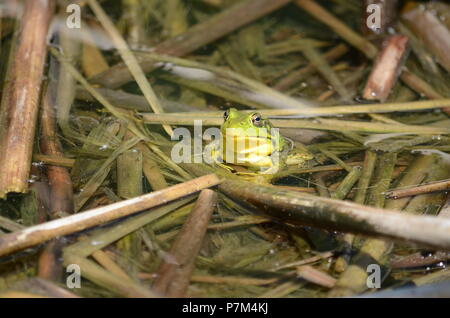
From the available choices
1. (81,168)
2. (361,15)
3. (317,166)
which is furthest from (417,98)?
(81,168)

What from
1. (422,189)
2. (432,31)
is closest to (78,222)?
(422,189)

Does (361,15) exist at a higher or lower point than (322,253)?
higher

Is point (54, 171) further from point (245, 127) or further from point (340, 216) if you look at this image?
point (340, 216)

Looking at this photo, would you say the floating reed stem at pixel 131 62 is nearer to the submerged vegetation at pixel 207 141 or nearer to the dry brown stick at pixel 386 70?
the submerged vegetation at pixel 207 141

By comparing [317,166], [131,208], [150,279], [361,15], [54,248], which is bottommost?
[150,279]

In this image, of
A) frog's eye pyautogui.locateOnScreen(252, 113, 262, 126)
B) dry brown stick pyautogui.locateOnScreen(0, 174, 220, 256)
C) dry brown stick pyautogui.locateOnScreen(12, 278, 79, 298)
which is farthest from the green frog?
dry brown stick pyautogui.locateOnScreen(12, 278, 79, 298)

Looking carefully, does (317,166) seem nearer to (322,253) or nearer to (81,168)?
(322,253)
